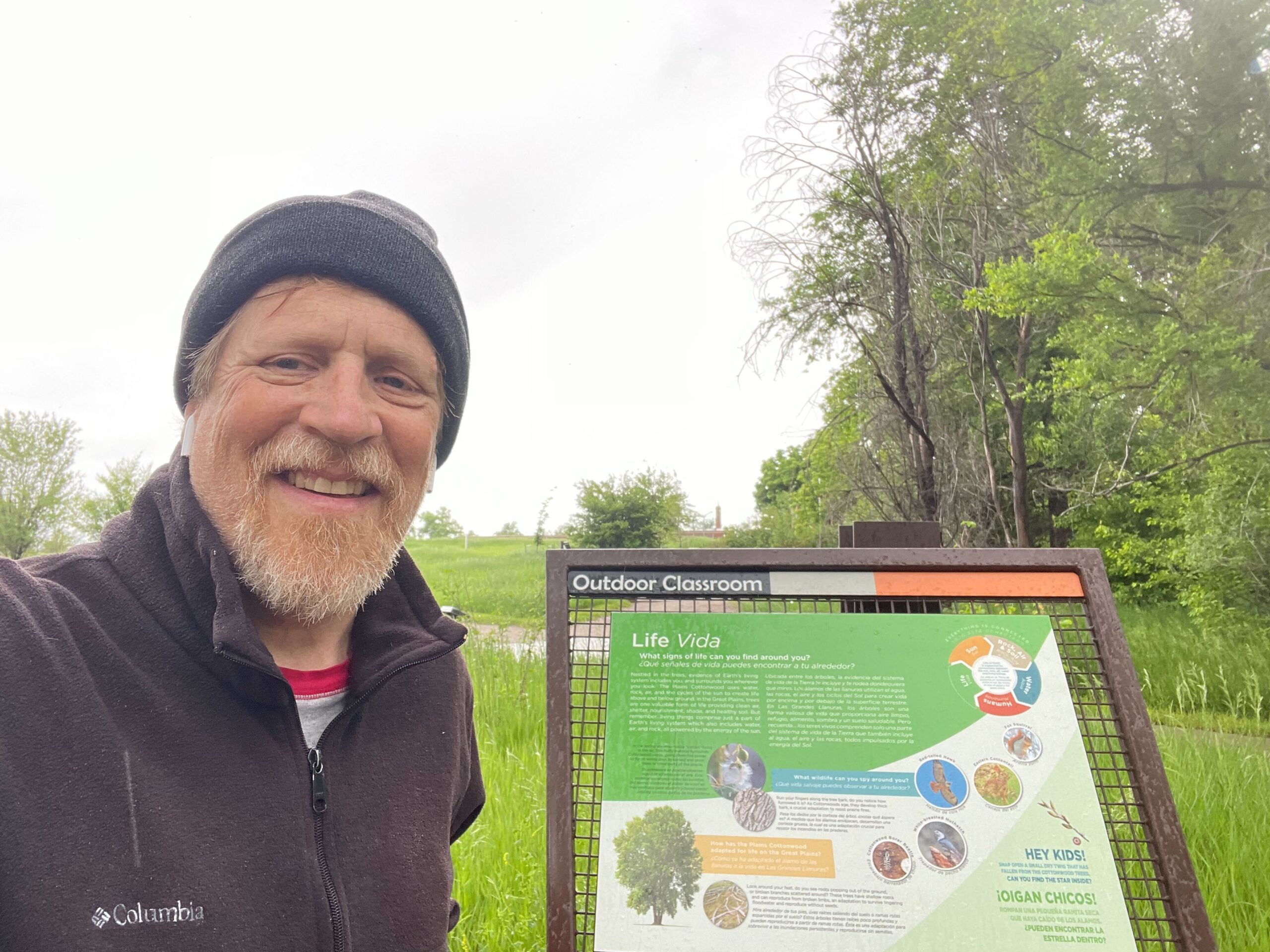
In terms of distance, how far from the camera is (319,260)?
164cm

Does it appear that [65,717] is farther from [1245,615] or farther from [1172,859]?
[1245,615]

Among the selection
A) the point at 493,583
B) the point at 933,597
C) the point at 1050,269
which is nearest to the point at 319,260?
the point at 933,597

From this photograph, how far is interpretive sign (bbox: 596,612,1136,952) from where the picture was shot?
1365mm

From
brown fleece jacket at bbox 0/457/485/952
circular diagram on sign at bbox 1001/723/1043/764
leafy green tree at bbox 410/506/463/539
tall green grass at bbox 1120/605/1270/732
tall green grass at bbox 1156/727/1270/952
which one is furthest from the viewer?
leafy green tree at bbox 410/506/463/539

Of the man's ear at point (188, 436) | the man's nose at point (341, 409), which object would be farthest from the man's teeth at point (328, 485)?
the man's ear at point (188, 436)

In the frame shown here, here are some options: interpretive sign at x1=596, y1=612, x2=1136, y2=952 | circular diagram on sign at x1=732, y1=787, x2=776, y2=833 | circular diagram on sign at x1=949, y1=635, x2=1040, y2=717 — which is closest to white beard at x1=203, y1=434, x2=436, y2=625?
interpretive sign at x1=596, y1=612, x2=1136, y2=952

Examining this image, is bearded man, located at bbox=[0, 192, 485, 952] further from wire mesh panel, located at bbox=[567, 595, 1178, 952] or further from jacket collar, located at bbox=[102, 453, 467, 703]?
wire mesh panel, located at bbox=[567, 595, 1178, 952]

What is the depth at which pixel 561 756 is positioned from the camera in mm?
1522

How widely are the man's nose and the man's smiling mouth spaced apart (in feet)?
0.34

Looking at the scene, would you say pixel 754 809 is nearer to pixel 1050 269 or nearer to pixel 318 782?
pixel 318 782

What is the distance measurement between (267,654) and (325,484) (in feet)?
1.36

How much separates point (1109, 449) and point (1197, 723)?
6.50 metres

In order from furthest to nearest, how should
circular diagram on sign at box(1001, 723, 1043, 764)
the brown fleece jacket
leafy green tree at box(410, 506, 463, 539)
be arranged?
leafy green tree at box(410, 506, 463, 539) < circular diagram on sign at box(1001, 723, 1043, 764) < the brown fleece jacket

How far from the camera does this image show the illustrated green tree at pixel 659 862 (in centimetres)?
141
